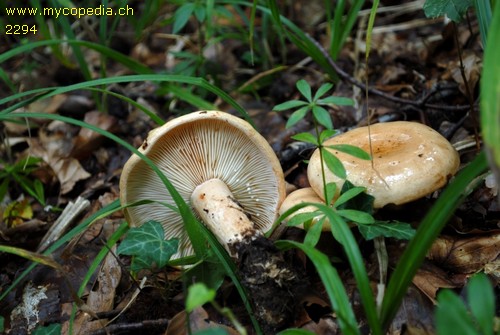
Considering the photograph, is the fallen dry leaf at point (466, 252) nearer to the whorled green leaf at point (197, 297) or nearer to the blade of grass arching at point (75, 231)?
the whorled green leaf at point (197, 297)

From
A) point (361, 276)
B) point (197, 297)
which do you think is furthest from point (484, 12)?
point (197, 297)

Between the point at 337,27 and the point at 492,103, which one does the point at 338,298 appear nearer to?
the point at 492,103

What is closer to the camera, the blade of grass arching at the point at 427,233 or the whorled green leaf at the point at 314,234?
the blade of grass arching at the point at 427,233

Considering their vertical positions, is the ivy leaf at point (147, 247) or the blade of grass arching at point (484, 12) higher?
the blade of grass arching at point (484, 12)

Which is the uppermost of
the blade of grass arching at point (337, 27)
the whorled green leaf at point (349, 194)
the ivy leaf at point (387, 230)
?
the blade of grass arching at point (337, 27)

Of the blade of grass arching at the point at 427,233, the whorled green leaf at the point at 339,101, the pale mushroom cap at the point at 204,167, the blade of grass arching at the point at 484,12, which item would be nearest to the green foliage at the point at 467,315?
the blade of grass arching at the point at 427,233

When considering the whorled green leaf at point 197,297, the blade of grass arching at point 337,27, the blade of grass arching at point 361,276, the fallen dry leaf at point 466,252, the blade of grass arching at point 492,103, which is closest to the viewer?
the blade of grass arching at point 492,103

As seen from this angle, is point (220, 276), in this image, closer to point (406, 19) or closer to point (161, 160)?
point (161, 160)
